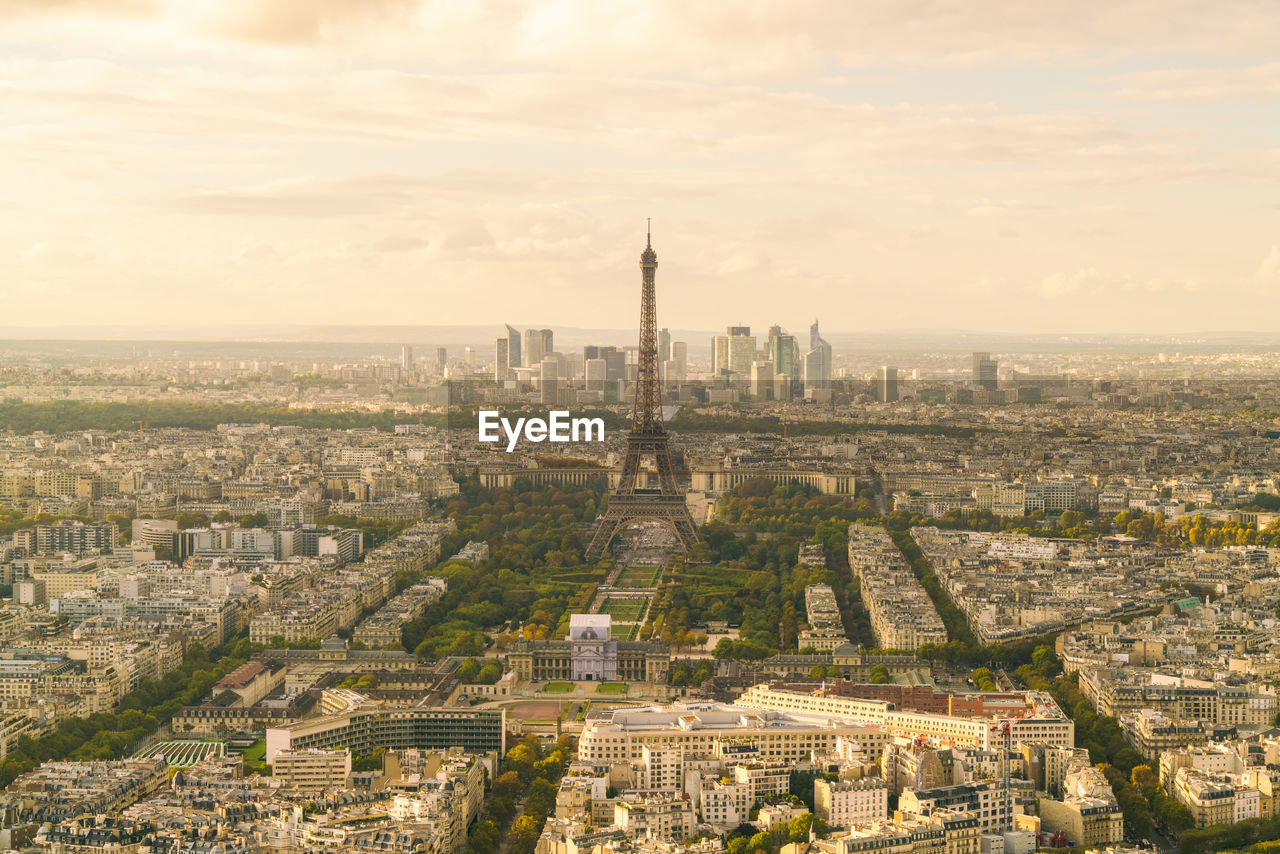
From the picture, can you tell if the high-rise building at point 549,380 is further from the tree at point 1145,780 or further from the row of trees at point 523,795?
the tree at point 1145,780

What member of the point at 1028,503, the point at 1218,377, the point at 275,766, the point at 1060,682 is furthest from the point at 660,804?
the point at 1218,377

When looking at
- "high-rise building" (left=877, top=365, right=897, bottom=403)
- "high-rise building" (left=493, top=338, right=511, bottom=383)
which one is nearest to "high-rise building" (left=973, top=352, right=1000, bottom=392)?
"high-rise building" (left=877, top=365, right=897, bottom=403)

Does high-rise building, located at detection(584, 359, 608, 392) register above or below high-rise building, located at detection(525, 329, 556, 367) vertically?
below

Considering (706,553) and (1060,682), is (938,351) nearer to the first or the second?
(706,553)

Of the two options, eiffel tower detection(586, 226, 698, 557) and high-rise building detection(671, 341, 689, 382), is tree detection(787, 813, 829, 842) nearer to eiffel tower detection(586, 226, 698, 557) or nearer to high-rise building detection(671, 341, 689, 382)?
eiffel tower detection(586, 226, 698, 557)

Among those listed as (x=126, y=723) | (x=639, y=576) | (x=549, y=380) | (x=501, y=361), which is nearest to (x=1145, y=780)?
(x=126, y=723)

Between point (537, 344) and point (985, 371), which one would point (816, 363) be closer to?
point (985, 371)
